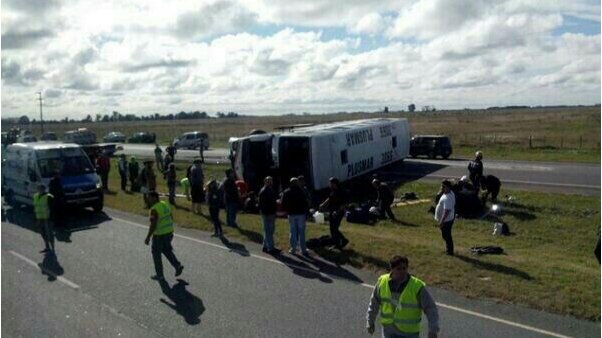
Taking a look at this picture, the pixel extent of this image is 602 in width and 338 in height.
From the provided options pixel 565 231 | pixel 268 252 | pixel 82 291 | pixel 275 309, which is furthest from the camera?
Answer: pixel 565 231

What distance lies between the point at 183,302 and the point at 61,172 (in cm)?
1161

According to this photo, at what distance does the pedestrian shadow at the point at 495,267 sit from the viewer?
10.5 meters

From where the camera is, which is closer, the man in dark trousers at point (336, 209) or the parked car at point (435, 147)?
the man in dark trousers at point (336, 209)

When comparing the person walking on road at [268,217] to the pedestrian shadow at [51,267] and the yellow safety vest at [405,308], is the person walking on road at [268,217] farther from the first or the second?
the yellow safety vest at [405,308]

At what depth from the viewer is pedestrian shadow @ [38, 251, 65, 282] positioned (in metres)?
11.8

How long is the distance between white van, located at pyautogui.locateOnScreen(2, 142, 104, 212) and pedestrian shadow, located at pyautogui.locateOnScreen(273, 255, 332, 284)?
9.09m

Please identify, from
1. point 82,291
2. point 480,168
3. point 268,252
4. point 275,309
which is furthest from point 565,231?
point 82,291

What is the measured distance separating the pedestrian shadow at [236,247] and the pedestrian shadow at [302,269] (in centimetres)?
79

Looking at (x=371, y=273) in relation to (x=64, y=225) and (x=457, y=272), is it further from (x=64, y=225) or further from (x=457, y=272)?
(x=64, y=225)

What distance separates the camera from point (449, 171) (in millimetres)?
29500

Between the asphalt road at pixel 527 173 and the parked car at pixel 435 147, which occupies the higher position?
the parked car at pixel 435 147

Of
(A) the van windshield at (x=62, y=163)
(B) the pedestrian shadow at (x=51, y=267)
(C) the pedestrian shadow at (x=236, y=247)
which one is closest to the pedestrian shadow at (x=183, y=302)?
(C) the pedestrian shadow at (x=236, y=247)

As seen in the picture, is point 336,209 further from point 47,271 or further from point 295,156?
point 295,156

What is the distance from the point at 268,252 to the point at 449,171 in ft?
60.4
